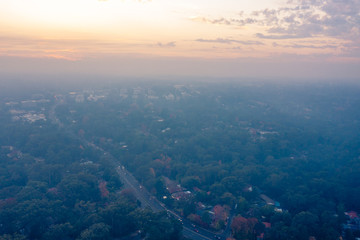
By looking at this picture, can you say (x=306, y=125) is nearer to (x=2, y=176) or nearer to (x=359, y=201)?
(x=359, y=201)

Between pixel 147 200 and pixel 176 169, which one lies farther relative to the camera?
pixel 176 169

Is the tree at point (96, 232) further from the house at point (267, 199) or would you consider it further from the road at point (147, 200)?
the house at point (267, 199)

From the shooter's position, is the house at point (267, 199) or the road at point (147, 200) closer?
the road at point (147, 200)

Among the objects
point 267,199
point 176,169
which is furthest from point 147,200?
point 267,199

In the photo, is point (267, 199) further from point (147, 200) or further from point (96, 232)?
point (96, 232)

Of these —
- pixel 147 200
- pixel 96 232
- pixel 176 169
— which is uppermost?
pixel 96 232

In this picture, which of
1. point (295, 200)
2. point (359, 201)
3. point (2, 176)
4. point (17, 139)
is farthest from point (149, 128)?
point (359, 201)

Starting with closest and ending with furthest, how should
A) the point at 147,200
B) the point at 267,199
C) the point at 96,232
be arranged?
the point at 96,232
the point at 147,200
the point at 267,199

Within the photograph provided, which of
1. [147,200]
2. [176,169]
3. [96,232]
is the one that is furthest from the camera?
[176,169]

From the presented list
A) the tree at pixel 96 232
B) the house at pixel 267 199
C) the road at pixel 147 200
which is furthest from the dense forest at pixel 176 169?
the road at pixel 147 200

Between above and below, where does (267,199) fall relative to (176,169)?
below
